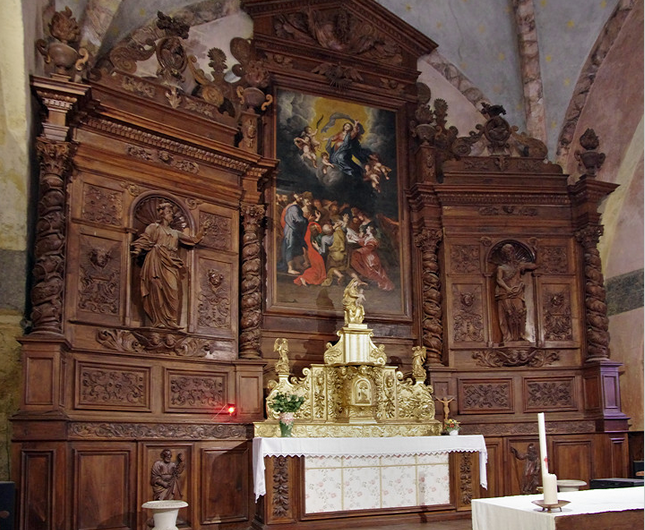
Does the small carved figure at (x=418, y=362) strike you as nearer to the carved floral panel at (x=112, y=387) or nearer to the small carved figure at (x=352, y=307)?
the small carved figure at (x=352, y=307)

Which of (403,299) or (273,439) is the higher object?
(403,299)

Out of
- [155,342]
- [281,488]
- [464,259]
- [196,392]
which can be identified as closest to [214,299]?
[155,342]

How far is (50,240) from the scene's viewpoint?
27.7 feet

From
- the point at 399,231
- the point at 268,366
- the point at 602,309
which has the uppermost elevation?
the point at 399,231

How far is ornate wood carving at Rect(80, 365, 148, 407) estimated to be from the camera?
28.7 ft

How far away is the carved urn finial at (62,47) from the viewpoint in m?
8.80

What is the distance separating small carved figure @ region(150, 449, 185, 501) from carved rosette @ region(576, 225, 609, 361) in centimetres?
615

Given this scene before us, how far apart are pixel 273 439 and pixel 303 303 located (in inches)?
104

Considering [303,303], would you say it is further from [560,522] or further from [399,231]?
[560,522]

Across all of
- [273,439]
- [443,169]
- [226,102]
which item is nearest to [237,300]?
[273,439]

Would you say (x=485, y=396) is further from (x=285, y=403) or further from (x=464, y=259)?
(x=285, y=403)

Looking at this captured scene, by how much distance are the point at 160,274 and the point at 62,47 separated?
9.31 feet

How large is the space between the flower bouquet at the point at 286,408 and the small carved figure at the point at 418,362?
1854 millimetres

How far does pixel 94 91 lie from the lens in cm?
942
